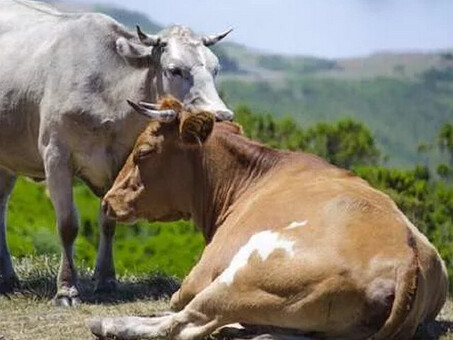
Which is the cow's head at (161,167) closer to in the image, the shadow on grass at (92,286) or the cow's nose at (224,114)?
the cow's nose at (224,114)

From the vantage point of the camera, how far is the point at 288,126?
5359 cm

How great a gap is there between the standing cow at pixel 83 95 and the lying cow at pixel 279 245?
58.8 inches

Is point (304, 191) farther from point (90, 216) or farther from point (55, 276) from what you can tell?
point (90, 216)

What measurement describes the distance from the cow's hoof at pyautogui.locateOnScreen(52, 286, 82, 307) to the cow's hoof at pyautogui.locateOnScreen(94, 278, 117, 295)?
1.66 feet

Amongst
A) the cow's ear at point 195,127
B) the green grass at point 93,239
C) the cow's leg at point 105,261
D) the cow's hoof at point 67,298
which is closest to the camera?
the cow's ear at point 195,127

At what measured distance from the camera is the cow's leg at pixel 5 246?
11547 mm

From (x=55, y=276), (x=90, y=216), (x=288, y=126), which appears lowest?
(x=288, y=126)

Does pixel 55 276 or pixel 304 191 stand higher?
pixel 304 191

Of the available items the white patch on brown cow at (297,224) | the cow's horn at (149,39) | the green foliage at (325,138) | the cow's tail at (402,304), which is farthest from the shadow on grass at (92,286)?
the green foliage at (325,138)

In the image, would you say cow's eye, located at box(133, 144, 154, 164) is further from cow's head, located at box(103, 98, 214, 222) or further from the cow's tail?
the cow's tail

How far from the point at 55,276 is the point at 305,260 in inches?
187

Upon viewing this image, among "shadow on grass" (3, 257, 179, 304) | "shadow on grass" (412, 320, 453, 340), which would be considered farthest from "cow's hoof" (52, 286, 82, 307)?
"shadow on grass" (412, 320, 453, 340)

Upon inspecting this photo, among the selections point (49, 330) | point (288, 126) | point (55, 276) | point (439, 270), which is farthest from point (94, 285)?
point (288, 126)

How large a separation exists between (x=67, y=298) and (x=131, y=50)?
209 centimetres
